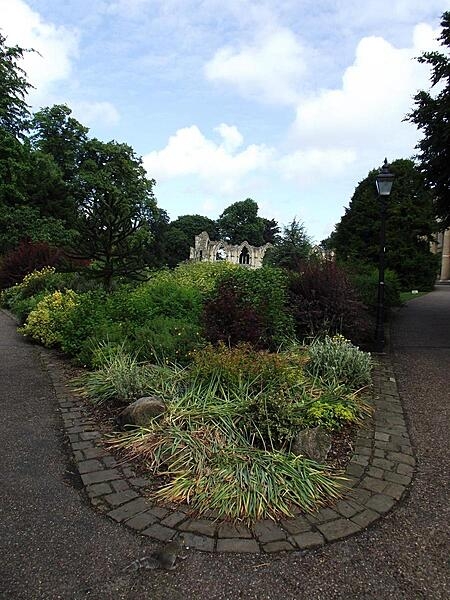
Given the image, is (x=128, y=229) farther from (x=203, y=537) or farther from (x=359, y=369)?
(x=203, y=537)

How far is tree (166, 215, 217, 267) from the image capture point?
67125 mm

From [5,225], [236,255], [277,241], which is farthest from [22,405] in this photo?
[236,255]

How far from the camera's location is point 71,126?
92.2 feet

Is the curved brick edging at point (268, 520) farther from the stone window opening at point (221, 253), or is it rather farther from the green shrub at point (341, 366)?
the stone window opening at point (221, 253)

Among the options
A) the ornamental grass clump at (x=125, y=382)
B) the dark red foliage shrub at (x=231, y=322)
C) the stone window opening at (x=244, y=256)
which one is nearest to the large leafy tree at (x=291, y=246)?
the dark red foliage shrub at (x=231, y=322)

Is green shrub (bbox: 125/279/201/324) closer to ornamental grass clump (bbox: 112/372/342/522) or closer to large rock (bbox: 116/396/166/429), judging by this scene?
large rock (bbox: 116/396/166/429)

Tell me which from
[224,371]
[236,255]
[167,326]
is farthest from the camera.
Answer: [236,255]

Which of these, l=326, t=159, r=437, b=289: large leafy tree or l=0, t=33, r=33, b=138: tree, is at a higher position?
l=0, t=33, r=33, b=138: tree

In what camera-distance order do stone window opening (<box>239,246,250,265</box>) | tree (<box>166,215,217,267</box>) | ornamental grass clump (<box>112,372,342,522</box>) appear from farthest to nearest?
1. tree (<box>166,215,217,267</box>)
2. stone window opening (<box>239,246,250,265</box>)
3. ornamental grass clump (<box>112,372,342,522</box>)

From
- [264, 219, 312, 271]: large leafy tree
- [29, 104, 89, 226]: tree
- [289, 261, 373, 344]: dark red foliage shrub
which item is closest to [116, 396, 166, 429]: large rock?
[289, 261, 373, 344]: dark red foliage shrub

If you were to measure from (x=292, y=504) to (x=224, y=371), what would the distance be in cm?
172

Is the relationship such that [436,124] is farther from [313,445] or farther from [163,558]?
[163,558]

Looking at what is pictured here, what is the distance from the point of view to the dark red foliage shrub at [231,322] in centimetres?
618

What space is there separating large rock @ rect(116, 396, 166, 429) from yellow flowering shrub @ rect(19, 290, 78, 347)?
3.79 metres
